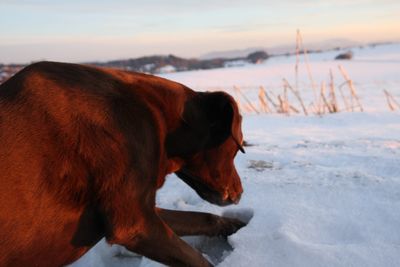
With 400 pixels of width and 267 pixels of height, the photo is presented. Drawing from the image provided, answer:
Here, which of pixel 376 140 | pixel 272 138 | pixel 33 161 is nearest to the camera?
pixel 33 161

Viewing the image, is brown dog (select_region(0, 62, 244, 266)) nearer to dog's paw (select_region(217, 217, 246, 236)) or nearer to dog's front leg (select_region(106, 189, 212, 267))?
dog's front leg (select_region(106, 189, 212, 267))

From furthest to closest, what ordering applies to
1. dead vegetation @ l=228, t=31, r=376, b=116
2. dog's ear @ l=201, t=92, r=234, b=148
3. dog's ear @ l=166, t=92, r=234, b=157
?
dead vegetation @ l=228, t=31, r=376, b=116, dog's ear @ l=201, t=92, r=234, b=148, dog's ear @ l=166, t=92, r=234, b=157

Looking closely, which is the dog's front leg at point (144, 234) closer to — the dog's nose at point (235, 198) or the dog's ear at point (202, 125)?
the dog's ear at point (202, 125)

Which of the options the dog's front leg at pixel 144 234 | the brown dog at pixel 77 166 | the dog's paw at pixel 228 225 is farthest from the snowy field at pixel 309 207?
the brown dog at pixel 77 166

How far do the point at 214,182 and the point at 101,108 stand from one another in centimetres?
99

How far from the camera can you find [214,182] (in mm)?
2975

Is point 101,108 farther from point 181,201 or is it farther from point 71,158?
point 181,201

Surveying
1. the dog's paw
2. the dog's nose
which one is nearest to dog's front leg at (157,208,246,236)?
the dog's paw

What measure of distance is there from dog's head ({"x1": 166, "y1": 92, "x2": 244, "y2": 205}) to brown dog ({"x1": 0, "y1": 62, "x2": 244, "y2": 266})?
0.23 meters

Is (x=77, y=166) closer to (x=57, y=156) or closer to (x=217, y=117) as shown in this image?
(x=57, y=156)

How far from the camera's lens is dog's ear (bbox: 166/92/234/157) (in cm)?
275

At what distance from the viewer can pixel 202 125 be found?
2.85 meters

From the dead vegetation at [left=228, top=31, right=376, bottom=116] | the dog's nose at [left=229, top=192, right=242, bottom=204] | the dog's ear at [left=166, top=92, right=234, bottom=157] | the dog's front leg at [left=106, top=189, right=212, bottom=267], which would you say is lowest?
the dead vegetation at [left=228, top=31, right=376, bottom=116]

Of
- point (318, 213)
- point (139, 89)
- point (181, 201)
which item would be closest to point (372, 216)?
point (318, 213)
